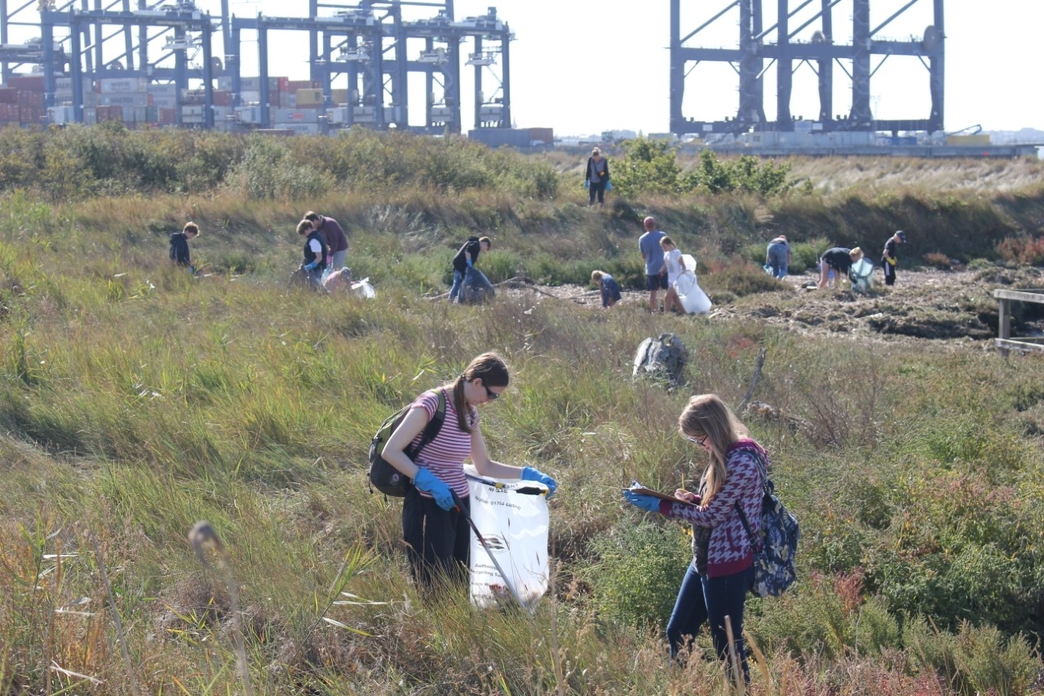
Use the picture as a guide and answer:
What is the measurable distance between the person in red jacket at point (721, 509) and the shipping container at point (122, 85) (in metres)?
87.0

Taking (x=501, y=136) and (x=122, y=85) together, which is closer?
(x=501, y=136)

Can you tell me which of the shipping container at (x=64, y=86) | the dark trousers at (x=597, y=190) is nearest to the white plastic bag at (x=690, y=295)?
the dark trousers at (x=597, y=190)

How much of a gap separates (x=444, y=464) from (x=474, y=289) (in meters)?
8.84

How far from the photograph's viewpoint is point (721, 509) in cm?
395

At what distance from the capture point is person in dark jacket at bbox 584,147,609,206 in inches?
945

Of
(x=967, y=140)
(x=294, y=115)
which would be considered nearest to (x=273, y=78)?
(x=294, y=115)

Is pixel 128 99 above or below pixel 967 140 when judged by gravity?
above

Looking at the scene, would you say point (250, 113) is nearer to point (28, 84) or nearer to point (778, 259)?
point (28, 84)

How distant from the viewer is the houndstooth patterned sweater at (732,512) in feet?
12.9

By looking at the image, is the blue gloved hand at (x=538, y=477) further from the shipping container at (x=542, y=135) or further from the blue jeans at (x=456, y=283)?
the shipping container at (x=542, y=135)

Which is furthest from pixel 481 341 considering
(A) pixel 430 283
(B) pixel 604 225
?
(B) pixel 604 225

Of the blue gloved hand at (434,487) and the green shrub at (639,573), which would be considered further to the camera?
the green shrub at (639,573)

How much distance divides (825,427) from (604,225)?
55.2 feet

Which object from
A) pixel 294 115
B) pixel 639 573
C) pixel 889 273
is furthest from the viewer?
pixel 294 115
